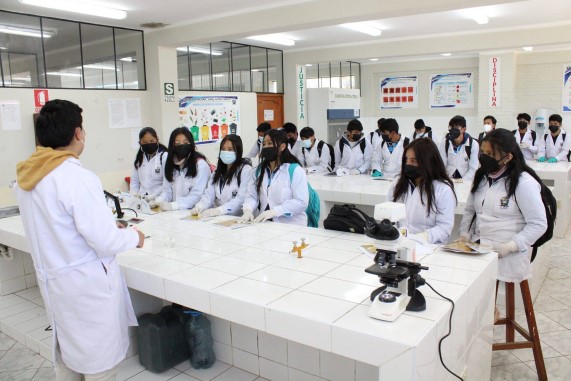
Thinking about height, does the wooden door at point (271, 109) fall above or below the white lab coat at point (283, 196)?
above

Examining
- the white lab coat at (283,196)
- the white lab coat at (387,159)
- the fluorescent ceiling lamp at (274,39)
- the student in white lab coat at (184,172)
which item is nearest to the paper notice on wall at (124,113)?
the fluorescent ceiling lamp at (274,39)

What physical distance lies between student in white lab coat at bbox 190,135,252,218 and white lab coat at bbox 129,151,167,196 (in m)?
0.69

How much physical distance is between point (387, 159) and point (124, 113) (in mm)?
3813

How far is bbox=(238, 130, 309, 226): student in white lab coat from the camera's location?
3527mm

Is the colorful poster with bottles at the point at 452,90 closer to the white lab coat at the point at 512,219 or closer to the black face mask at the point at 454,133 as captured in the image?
the black face mask at the point at 454,133

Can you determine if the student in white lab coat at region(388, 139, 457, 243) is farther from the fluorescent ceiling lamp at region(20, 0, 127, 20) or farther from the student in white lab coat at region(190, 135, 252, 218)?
the fluorescent ceiling lamp at region(20, 0, 127, 20)

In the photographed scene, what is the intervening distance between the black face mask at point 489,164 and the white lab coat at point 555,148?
5.32 m

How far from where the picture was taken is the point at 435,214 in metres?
2.92

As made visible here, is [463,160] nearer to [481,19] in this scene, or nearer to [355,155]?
[355,155]

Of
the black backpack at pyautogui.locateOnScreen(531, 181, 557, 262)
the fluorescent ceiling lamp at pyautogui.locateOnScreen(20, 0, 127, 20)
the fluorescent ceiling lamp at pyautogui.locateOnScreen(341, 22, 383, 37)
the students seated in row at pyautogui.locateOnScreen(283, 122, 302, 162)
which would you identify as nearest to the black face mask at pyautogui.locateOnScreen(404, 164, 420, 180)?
the black backpack at pyautogui.locateOnScreen(531, 181, 557, 262)

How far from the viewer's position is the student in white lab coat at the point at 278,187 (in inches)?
139

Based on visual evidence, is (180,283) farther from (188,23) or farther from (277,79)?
(277,79)

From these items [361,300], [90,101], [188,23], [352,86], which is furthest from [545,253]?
[352,86]

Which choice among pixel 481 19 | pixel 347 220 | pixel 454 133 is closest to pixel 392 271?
pixel 347 220
